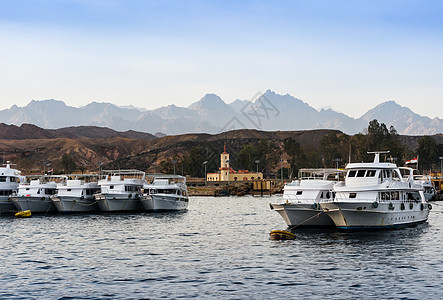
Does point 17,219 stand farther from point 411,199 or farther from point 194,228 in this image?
point 411,199

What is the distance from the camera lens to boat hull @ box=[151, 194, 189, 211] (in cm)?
10006

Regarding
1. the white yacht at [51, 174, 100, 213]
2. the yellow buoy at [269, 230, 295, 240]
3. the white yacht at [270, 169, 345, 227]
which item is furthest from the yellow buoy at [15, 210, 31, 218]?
the yellow buoy at [269, 230, 295, 240]

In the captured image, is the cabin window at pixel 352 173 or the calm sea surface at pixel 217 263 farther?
the cabin window at pixel 352 173

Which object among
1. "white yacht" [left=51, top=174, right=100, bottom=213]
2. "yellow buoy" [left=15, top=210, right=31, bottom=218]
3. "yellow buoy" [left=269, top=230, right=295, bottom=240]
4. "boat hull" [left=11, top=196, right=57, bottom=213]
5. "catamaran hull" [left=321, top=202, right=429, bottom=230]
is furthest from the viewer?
"white yacht" [left=51, top=174, right=100, bottom=213]

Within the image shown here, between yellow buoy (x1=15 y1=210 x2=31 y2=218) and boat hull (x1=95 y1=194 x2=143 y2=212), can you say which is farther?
boat hull (x1=95 y1=194 x2=143 y2=212)

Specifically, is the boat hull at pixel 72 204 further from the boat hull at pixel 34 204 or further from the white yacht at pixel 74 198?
the boat hull at pixel 34 204

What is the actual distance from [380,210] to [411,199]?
10306 millimetres

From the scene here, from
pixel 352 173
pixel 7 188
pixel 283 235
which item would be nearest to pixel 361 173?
pixel 352 173

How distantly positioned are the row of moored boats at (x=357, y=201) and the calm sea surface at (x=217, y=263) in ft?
5.49

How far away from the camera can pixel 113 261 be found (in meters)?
46.5

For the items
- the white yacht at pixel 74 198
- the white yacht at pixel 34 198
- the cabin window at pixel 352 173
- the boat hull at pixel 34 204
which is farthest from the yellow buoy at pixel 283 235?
the boat hull at pixel 34 204

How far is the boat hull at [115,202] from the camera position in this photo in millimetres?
98875

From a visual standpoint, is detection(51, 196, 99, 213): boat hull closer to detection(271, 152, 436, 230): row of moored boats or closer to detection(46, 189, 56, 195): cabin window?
detection(46, 189, 56, 195): cabin window

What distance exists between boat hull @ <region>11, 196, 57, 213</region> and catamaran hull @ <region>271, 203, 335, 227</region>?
5089cm
